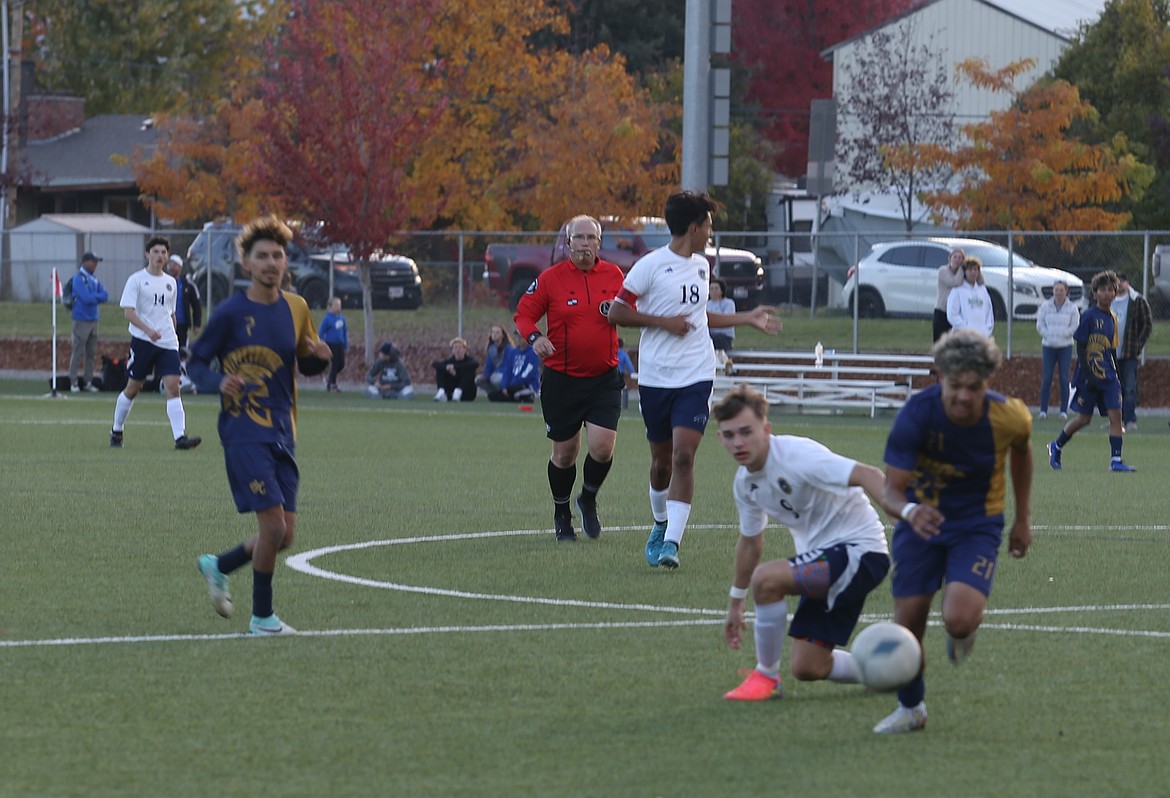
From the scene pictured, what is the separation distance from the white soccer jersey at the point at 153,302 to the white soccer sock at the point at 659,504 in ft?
29.0

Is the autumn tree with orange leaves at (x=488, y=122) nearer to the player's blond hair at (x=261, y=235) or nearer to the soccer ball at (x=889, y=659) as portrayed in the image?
the player's blond hair at (x=261, y=235)

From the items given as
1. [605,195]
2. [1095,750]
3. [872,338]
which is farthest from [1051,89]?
[1095,750]

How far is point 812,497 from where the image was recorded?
7.21m

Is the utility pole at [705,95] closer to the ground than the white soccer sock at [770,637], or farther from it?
farther from it

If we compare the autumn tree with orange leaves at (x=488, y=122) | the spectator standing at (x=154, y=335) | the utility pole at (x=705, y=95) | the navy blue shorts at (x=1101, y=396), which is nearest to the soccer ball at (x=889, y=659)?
the navy blue shorts at (x=1101, y=396)

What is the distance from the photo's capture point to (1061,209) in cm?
3966

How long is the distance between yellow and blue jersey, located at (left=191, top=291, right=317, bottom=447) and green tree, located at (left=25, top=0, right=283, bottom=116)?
2504 inches

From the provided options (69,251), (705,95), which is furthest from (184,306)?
(69,251)

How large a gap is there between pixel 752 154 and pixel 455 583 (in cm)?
4696

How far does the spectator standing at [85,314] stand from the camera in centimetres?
3050

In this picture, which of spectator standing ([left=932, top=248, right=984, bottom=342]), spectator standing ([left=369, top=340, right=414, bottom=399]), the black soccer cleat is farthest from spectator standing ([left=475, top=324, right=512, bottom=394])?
the black soccer cleat

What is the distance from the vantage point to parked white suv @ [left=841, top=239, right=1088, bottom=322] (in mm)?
29438

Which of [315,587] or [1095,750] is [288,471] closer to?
[315,587]

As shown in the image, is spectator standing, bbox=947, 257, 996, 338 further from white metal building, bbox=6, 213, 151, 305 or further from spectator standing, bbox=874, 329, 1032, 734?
spectator standing, bbox=874, 329, 1032, 734
